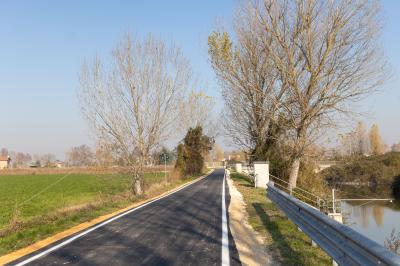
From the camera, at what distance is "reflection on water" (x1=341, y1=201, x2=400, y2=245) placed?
18575 millimetres

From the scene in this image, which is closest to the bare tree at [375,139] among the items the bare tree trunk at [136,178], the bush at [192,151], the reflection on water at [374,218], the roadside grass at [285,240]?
the bush at [192,151]

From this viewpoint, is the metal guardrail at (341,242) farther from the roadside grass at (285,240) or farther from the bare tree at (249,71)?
the bare tree at (249,71)

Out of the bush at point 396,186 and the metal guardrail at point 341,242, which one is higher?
the metal guardrail at point 341,242

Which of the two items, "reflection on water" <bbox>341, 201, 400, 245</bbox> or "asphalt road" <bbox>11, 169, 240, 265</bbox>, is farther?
"reflection on water" <bbox>341, 201, 400, 245</bbox>

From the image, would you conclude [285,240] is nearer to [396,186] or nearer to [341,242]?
[341,242]

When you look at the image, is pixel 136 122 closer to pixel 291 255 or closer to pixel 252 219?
pixel 252 219

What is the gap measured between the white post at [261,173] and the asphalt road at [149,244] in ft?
47.6

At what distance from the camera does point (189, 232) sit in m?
10.5

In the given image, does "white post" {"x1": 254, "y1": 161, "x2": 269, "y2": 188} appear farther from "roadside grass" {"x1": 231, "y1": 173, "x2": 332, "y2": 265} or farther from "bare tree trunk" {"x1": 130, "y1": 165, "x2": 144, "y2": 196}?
"roadside grass" {"x1": 231, "y1": 173, "x2": 332, "y2": 265}

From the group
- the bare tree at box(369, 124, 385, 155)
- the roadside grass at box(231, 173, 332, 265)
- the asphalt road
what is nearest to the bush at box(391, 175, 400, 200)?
the roadside grass at box(231, 173, 332, 265)

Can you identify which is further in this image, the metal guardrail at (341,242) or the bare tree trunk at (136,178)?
the bare tree trunk at (136,178)

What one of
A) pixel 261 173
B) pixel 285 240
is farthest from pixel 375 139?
pixel 285 240

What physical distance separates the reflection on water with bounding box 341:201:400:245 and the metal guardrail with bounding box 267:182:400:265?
9.66 meters

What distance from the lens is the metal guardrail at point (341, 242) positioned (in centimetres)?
430
